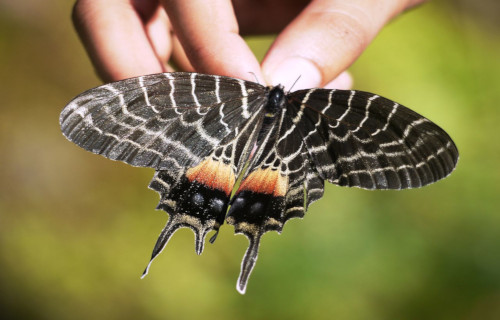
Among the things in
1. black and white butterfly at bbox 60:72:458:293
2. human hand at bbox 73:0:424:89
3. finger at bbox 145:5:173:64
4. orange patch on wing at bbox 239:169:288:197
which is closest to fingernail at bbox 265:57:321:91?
human hand at bbox 73:0:424:89

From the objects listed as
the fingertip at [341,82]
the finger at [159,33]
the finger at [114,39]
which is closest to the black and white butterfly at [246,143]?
the finger at [114,39]

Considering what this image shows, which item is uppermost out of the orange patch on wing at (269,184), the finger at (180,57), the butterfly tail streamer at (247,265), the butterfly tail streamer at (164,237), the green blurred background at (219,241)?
the orange patch on wing at (269,184)

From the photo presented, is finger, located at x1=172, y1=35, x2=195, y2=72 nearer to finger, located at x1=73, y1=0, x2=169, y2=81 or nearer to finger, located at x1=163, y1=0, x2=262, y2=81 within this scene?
finger, located at x1=73, y1=0, x2=169, y2=81

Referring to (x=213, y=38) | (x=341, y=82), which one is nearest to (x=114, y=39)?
(x=213, y=38)

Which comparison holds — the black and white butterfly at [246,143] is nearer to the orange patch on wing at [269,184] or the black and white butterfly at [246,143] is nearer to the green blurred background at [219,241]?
the orange patch on wing at [269,184]

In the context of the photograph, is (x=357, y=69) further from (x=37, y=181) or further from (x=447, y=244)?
(x=37, y=181)

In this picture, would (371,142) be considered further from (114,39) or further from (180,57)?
(180,57)

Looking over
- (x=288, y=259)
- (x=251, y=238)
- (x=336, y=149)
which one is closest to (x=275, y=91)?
(x=336, y=149)
